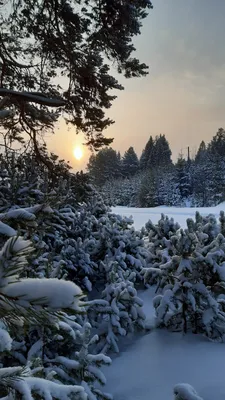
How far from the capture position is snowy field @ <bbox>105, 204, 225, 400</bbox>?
2939 mm

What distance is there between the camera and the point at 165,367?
3299 millimetres

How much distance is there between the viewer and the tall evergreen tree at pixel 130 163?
225 ft

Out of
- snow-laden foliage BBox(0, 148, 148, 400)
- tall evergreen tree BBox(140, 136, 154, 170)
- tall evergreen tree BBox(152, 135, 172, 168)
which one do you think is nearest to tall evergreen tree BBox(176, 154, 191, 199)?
tall evergreen tree BBox(152, 135, 172, 168)

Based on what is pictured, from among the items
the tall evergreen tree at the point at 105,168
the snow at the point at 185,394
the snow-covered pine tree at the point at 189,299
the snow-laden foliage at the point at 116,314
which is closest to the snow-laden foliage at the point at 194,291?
the snow-covered pine tree at the point at 189,299

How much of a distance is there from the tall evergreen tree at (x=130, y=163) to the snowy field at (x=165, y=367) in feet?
211

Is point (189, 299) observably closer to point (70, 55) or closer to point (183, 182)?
point (70, 55)

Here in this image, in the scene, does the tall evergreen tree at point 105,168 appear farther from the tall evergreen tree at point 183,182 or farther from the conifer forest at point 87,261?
the conifer forest at point 87,261

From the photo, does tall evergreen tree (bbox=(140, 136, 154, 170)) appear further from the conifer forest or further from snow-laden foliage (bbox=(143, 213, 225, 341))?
snow-laden foliage (bbox=(143, 213, 225, 341))

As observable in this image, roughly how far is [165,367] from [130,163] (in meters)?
66.5

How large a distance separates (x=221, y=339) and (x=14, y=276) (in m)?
3.77

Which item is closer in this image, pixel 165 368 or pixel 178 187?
pixel 165 368

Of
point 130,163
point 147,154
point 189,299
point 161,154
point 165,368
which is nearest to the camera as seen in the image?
point 165,368

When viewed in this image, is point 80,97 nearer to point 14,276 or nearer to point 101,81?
point 101,81

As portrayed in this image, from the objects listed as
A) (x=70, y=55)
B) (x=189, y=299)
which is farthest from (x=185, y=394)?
(x=70, y=55)
